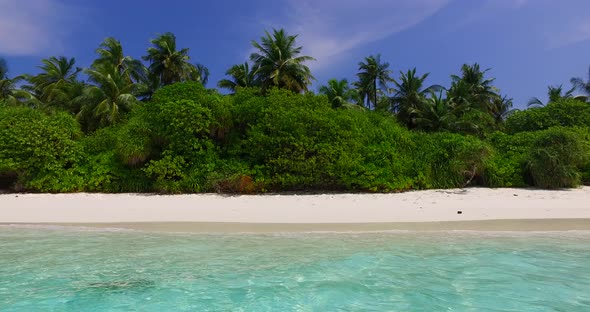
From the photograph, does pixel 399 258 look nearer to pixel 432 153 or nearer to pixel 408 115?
pixel 432 153

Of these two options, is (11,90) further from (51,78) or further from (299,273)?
(299,273)

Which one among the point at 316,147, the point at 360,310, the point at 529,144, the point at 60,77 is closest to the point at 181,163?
the point at 316,147

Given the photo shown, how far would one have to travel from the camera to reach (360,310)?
4.20 m

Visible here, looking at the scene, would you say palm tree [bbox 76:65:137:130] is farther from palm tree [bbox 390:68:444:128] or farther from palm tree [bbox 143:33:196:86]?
palm tree [bbox 390:68:444:128]

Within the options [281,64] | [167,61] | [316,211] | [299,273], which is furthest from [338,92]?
[299,273]

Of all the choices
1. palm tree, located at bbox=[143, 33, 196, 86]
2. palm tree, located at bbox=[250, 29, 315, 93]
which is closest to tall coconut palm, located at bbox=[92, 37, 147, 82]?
palm tree, located at bbox=[143, 33, 196, 86]

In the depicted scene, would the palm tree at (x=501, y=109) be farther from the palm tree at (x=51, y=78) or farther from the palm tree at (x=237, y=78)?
the palm tree at (x=51, y=78)

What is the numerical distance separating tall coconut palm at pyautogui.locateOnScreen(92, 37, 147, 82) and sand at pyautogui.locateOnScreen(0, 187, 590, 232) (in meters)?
18.2

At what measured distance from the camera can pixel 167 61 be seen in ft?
101

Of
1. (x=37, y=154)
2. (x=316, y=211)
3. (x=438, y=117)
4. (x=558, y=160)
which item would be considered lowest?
(x=316, y=211)

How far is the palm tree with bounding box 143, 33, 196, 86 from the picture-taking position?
31.0 meters

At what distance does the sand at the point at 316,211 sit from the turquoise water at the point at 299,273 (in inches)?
50.7

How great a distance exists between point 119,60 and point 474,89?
32.7m

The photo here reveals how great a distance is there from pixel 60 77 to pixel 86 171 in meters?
21.2
